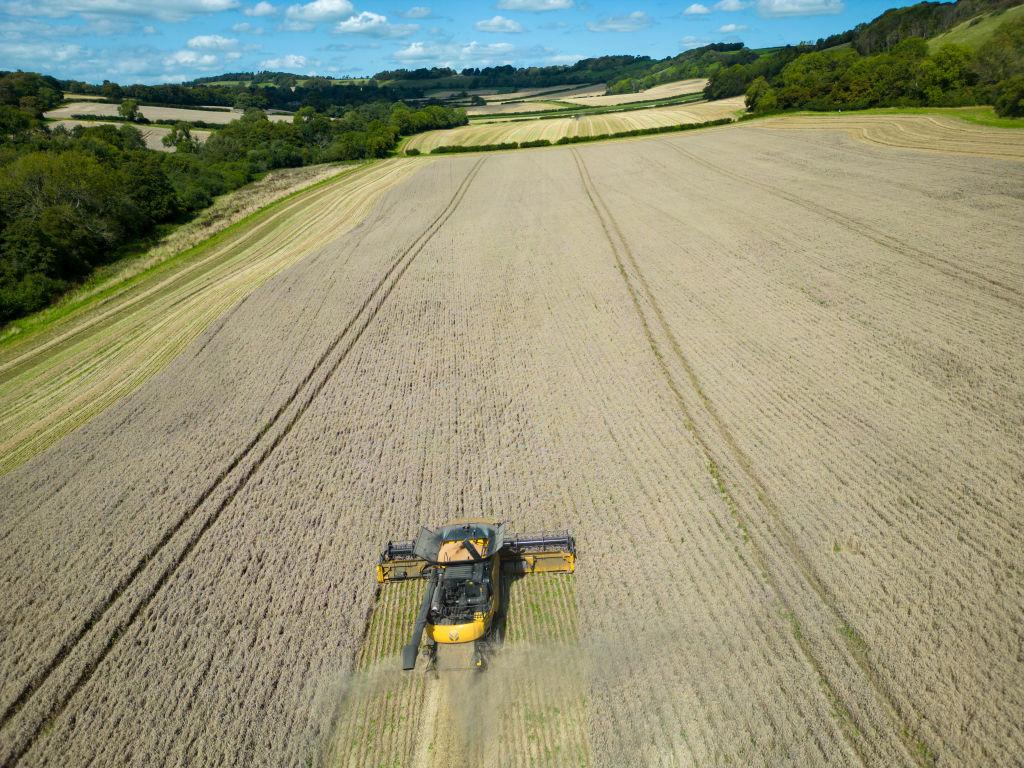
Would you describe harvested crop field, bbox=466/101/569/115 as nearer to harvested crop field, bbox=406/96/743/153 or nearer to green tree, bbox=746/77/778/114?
harvested crop field, bbox=406/96/743/153

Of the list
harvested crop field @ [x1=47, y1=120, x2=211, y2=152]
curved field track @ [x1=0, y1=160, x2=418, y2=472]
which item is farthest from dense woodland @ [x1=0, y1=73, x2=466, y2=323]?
curved field track @ [x1=0, y1=160, x2=418, y2=472]

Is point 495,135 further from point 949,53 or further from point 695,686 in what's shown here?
point 695,686

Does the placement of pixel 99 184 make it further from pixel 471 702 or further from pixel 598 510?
pixel 471 702

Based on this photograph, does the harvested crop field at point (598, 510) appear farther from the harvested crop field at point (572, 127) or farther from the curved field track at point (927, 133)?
the harvested crop field at point (572, 127)

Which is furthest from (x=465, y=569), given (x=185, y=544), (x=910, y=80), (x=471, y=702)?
(x=910, y=80)

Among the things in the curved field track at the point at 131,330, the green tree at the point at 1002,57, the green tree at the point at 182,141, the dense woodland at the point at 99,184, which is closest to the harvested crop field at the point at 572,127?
the dense woodland at the point at 99,184

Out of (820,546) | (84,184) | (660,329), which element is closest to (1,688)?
(820,546)
